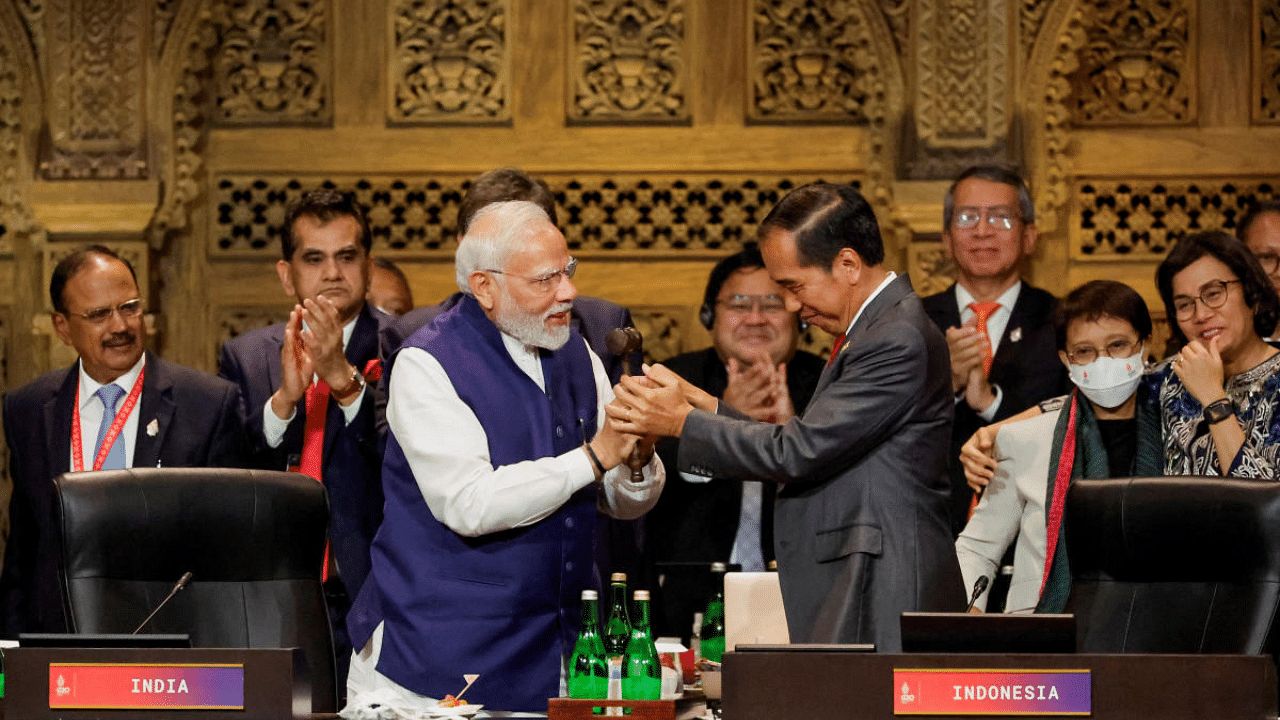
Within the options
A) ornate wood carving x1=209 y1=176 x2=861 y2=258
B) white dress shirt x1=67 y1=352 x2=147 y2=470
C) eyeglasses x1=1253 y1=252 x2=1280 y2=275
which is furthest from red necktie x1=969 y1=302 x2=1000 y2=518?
white dress shirt x1=67 y1=352 x2=147 y2=470

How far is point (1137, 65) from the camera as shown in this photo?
16.9ft

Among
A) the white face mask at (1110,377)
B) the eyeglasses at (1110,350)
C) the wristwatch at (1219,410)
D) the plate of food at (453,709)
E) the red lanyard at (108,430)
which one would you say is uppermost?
the eyeglasses at (1110,350)

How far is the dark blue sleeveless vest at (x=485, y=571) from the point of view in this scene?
9.35ft

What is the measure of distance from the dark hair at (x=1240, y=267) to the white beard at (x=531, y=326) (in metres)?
1.48

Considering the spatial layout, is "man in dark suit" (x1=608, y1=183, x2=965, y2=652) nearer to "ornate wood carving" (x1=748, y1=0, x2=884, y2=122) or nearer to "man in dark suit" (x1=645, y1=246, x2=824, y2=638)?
"man in dark suit" (x1=645, y1=246, x2=824, y2=638)

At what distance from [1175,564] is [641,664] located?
1047 mm

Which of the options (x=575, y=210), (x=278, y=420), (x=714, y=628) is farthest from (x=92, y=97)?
(x=714, y=628)

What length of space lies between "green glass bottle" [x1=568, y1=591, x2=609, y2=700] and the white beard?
0.53 metres

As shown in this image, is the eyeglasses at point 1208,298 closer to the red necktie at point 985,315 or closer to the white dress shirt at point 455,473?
the red necktie at point 985,315

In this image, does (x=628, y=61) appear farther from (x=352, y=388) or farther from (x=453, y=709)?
(x=453, y=709)

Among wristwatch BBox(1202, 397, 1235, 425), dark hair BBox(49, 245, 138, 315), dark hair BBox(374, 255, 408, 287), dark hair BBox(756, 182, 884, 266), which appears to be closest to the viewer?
dark hair BBox(756, 182, 884, 266)

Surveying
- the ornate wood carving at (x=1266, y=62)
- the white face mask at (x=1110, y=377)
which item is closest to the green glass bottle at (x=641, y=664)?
the white face mask at (x=1110, y=377)

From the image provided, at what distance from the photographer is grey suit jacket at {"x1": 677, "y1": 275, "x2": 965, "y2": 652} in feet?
9.12

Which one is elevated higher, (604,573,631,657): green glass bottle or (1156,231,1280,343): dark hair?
(1156,231,1280,343): dark hair
